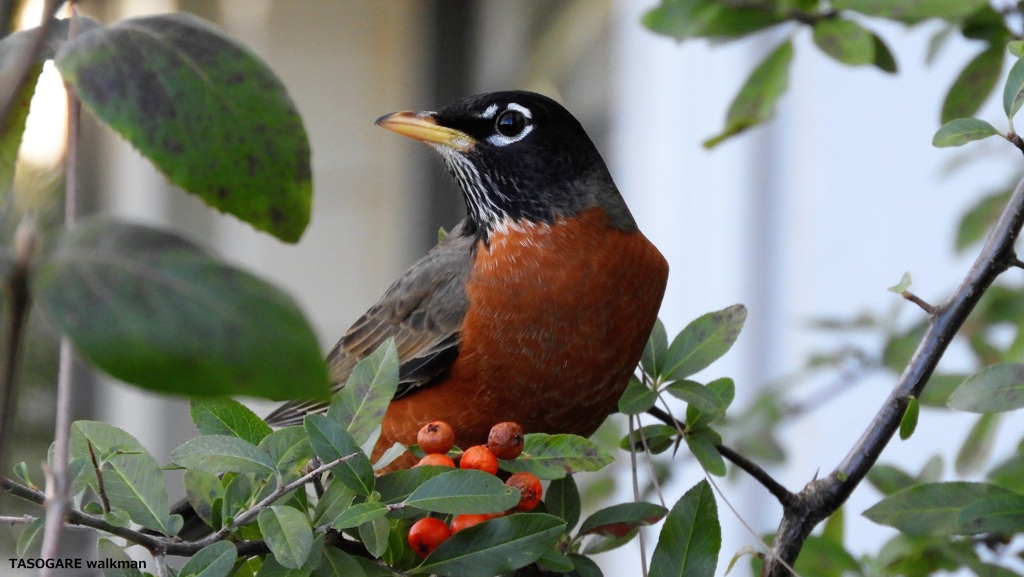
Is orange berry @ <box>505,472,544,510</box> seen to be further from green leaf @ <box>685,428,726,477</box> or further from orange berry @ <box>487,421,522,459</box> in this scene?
green leaf @ <box>685,428,726,477</box>

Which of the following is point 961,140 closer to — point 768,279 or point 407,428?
point 407,428

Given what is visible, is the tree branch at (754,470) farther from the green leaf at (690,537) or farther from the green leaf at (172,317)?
the green leaf at (172,317)

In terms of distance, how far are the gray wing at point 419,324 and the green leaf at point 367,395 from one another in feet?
2.02

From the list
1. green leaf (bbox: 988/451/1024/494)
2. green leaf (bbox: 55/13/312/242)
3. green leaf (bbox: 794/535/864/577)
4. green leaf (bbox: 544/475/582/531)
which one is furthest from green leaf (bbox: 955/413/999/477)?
green leaf (bbox: 55/13/312/242)

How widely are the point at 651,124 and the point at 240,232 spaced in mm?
2325

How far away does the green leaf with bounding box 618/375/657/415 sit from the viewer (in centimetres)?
109

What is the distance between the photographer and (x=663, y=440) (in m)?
1.09

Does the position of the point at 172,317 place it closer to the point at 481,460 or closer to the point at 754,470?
the point at 481,460

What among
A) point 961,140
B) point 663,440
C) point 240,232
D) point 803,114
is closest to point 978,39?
point 961,140

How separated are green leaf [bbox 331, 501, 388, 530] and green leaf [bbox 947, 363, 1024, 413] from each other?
49cm

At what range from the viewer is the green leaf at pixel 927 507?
95 cm

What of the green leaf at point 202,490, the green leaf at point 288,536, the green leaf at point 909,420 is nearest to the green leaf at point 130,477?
the green leaf at point 202,490

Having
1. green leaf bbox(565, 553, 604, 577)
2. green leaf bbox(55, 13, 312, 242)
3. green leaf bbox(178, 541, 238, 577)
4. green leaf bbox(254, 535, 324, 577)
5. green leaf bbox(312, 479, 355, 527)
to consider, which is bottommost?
green leaf bbox(565, 553, 604, 577)

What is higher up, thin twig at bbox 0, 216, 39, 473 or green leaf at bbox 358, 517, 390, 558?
thin twig at bbox 0, 216, 39, 473
